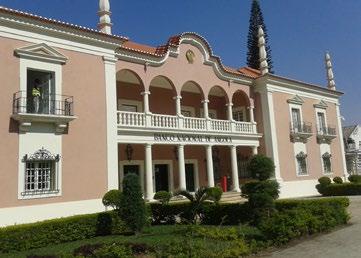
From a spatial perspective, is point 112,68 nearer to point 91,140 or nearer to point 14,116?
point 91,140

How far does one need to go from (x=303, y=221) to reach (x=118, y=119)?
1052 centimetres

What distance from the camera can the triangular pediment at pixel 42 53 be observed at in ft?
50.4

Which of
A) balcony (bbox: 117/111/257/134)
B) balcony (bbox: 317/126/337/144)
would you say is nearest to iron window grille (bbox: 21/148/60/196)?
balcony (bbox: 117/111/257/134)

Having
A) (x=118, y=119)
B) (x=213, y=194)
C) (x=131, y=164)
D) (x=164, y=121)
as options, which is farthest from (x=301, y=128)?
(x=118, y=119)

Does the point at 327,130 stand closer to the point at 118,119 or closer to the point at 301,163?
the point at 301,163

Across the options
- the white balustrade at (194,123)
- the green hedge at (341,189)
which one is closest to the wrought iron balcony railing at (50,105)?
the white balustrade at (194,123)

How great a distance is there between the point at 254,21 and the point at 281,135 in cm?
2133

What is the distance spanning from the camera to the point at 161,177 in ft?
79.8

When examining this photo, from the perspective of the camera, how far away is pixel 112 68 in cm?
1834

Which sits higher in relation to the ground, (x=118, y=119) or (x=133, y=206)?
(x=118, y=119)

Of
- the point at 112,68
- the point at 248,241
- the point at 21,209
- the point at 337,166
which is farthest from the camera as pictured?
the point at 337,166

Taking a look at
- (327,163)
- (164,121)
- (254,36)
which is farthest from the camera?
(254,36)

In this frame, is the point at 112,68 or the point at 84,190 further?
the point at 112,68

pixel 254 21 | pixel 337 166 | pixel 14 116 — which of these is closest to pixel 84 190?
pixel 14 116
